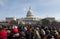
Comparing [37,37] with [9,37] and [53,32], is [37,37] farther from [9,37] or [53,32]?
[53,32]

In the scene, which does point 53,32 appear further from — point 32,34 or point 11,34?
point 11,34

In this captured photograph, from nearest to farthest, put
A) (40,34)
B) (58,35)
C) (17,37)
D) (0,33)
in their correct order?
(0,33)
(17,37)
(40,34)
(58,35)

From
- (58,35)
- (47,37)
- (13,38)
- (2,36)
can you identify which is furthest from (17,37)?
(58,35)

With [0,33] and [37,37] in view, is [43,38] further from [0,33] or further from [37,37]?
[0,33]

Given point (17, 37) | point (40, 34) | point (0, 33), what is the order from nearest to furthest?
point (0, 33) < point (17, 37) < point (40, 34)

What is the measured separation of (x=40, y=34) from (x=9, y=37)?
5.65 ft

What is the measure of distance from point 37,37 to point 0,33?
82.7 inches

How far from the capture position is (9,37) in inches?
520

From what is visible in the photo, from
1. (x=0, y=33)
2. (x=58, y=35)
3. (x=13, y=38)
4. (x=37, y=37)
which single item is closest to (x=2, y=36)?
(x=0, y=33)

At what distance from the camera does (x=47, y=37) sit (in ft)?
46.9

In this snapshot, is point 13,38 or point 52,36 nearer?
point 13,38

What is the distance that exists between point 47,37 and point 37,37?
4.42 ft

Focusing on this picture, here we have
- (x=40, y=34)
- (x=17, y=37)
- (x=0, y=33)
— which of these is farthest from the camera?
(x=40, y=34)

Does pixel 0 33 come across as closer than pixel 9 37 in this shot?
Yes
